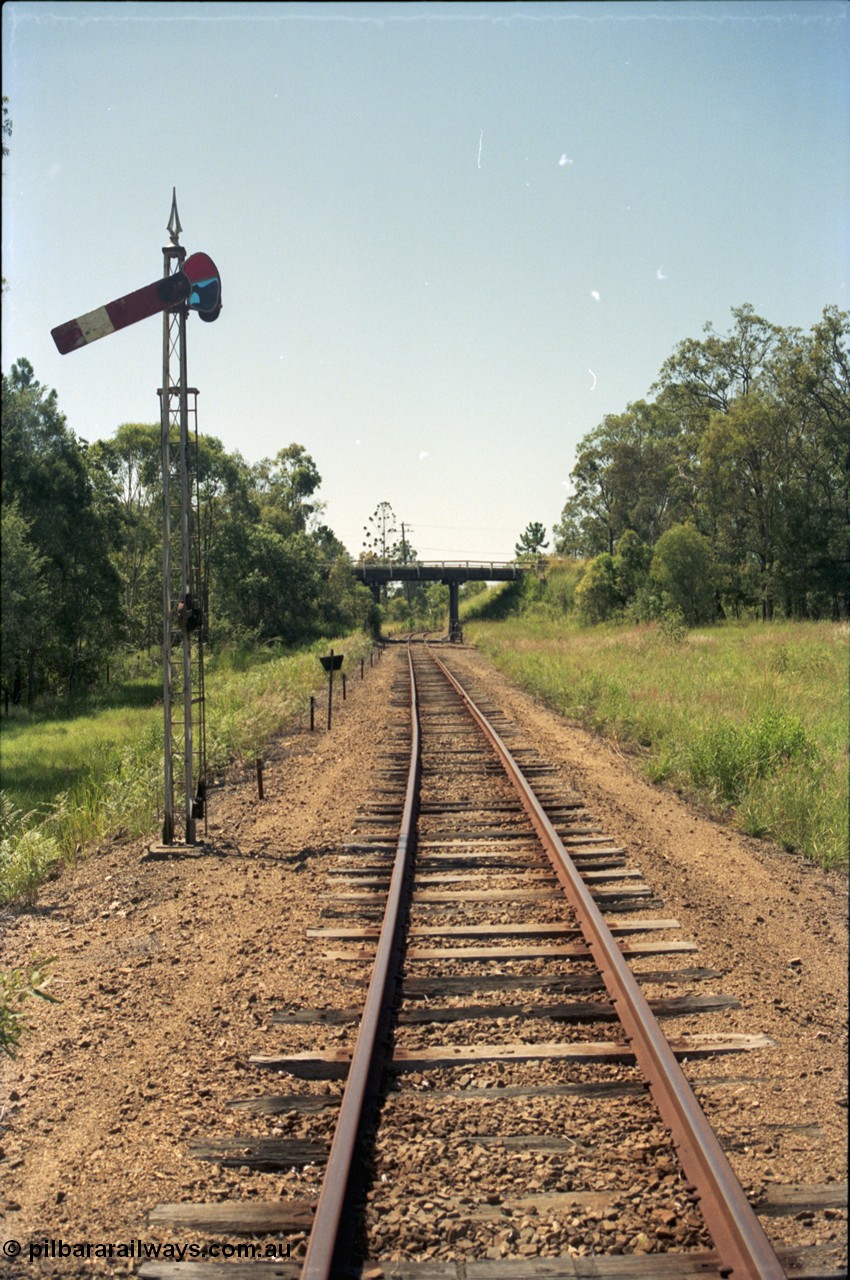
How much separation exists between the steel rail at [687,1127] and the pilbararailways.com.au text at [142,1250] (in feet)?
4.19

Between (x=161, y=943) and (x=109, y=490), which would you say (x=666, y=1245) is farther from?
(x=109, y=490)

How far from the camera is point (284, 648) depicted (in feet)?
143

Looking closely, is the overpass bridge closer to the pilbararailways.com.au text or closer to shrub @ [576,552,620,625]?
shrub @ [576,552,620,625]

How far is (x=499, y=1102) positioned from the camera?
3.53 m

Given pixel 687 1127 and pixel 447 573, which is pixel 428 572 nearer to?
pixel 447 573

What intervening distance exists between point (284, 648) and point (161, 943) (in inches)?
1505

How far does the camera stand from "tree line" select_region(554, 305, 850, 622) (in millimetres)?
36000

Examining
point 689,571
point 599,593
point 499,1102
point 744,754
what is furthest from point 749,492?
point 499,1102

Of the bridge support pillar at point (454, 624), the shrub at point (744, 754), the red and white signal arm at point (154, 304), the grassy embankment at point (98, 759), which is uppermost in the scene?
the red and white signal arm at point (154, 304)

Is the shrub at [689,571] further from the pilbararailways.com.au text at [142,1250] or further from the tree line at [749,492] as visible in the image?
the pilbararailways.com.au text at [142,1250]

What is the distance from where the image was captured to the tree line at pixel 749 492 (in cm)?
3600

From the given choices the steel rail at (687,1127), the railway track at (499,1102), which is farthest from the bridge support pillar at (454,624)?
the steel rail at (687,1127)

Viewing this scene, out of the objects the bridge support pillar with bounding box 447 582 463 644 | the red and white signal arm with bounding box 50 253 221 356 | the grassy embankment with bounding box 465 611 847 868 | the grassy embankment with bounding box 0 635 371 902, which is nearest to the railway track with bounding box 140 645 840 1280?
the grassy embankment with bounding box 465 611 847 868

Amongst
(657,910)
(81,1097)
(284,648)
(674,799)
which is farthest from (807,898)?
Answer: (284,648)
